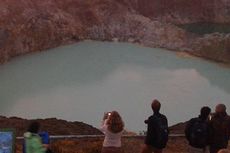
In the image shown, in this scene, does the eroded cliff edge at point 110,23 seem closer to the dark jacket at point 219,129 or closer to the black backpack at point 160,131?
the black backpack at point 160,131

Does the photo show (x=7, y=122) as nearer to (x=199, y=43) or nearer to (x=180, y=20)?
(x=199, y=43)

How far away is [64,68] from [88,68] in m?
1.41

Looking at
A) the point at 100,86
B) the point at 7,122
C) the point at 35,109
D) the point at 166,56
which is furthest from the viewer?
the point at 166,56

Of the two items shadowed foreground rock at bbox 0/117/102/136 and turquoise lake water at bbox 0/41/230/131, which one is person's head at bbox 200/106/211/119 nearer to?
shadowed foreground rock at bbox 0/117/102/136

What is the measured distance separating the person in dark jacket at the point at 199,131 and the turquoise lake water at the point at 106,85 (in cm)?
995

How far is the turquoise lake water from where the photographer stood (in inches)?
765

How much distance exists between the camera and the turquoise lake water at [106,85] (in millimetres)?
19438

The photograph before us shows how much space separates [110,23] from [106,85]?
18.9 m

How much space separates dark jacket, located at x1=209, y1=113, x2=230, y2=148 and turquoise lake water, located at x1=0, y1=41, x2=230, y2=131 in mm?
9954

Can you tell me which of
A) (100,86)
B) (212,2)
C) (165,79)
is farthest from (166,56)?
(212,2)

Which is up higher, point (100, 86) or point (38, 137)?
point (38, 137)

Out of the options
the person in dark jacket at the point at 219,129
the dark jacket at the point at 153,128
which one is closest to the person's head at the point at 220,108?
the person in dark jacket at the point at 219,129

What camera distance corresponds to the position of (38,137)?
234 inches

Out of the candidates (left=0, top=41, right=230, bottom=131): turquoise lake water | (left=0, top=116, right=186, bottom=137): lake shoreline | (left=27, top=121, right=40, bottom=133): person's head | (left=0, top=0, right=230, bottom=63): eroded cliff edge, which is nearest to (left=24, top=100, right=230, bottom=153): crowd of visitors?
(left=27, top=121, right=40, bottom=133): person's head
